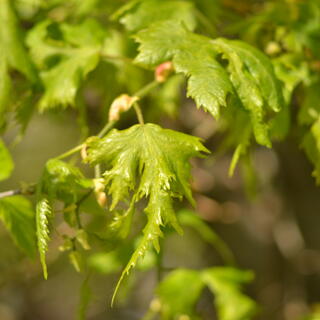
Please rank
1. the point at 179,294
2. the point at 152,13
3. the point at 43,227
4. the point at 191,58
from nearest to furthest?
the point at 43,227 → the point at 191,58 → the point at 152,13 → the point at 179,294

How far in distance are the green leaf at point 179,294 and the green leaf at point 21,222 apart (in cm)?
46

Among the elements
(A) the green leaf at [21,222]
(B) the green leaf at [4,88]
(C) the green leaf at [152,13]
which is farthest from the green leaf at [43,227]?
(C) the green leaf at [152,13]

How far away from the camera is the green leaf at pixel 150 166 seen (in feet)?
2.38

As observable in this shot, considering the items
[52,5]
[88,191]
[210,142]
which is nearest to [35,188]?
[88,191]

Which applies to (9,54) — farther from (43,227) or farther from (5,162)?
(43,227)

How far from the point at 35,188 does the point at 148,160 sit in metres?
0.23

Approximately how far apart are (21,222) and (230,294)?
643 mm

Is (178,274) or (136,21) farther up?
(136,21)

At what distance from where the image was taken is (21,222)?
3.15ft

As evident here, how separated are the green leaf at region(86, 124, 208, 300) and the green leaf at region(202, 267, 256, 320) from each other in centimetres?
67

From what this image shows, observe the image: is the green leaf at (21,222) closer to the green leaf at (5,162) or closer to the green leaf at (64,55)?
the green leaf at (5,162)

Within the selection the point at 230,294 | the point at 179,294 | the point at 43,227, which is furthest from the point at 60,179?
the point at 230,294

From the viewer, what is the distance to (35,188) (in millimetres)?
897

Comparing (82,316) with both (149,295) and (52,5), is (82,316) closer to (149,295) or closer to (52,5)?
(52,5)
